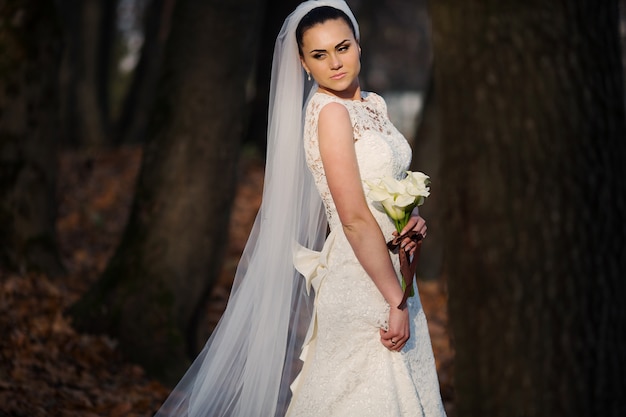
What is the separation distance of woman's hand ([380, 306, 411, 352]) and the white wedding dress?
3 centimetres

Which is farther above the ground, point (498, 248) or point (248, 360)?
point (498, 248)

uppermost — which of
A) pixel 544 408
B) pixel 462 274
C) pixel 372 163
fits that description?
pixel 372 163

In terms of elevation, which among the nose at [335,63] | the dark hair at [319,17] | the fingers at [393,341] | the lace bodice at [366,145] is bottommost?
the fingers at [393,341]

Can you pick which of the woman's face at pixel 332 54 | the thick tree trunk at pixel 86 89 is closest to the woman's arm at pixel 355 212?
the woman's face at pixel 332 54

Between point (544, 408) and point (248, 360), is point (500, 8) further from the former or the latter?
point (248, 360)

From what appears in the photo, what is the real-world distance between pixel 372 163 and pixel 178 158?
378cm

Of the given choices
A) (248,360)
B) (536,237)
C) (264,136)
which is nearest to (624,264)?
(536,237)

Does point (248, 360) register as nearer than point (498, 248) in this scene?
No

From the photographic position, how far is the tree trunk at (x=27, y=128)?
28.4ft

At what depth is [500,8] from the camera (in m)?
4.13

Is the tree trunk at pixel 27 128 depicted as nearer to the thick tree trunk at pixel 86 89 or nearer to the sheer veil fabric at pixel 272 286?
the sheer veil fabric at pixel 272 286

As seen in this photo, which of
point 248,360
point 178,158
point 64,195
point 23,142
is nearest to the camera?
point 248,360

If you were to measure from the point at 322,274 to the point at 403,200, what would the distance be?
0.63 meters

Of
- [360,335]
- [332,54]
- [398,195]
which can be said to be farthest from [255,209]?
[398,195]
